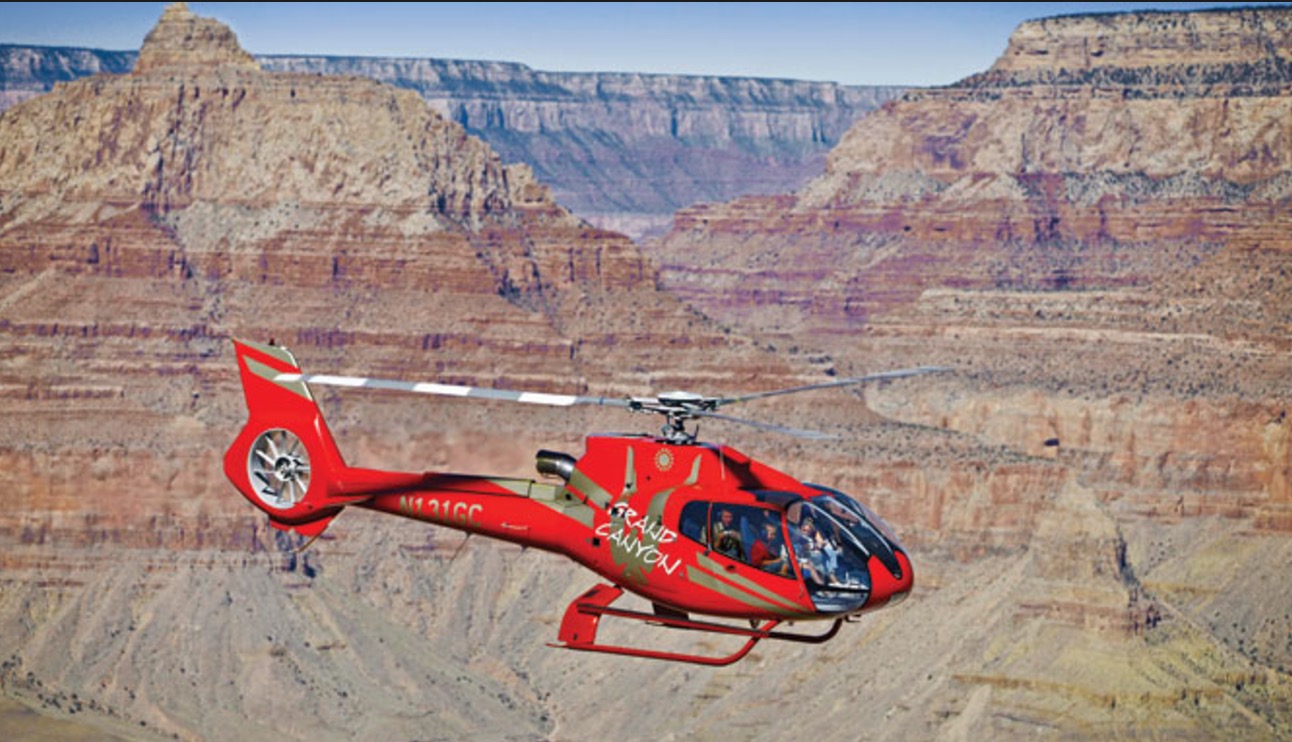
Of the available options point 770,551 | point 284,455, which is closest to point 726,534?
point 770,551

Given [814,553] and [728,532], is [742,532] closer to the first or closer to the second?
[728,532]

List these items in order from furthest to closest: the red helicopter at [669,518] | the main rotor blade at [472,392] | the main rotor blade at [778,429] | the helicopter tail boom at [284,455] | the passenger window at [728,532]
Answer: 1. the helicopter tail boom at [284,455]
2. the passenger window at [728,532]
3. the red helicopter at [669,518]
4. the main rotor blade at [472,392]
5. the main rotor blade at [778,429]

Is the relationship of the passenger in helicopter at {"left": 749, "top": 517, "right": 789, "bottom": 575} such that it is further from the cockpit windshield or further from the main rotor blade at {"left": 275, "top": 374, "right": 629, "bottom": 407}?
the main rotor blade at {"left": 275, "top": 374, "right": 629, "bottom": 407}

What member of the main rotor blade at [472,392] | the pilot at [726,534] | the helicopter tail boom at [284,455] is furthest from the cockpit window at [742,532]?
the helicopter tail boom at [284,455]

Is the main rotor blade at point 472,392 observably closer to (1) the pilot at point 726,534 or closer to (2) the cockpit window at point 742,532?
(2) the cockpit window at point 742,532

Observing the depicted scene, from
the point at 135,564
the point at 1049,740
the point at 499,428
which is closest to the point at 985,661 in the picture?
the point at 1049,740

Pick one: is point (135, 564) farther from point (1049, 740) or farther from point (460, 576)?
point (1049, 740)
